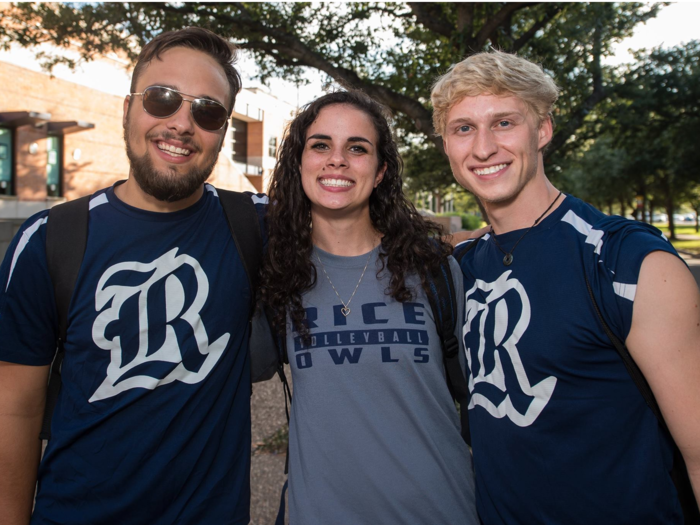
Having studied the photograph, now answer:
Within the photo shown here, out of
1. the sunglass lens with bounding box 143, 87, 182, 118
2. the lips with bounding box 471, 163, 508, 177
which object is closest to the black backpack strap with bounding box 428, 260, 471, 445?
the lips with bounding box 471, 163, 508, 177

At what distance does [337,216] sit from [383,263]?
34 centimetres

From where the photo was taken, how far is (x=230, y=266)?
89.4 inches

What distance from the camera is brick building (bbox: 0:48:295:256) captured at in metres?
16.6

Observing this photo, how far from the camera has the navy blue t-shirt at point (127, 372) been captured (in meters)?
1.97

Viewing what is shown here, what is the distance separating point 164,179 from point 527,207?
5.07ft

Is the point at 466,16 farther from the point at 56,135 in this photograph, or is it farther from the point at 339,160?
the point at 56,135

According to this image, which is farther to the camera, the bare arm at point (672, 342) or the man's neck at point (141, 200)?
the man's neck at point (141, 200)

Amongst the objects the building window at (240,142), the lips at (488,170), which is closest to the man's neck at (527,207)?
the lips at (488,170)

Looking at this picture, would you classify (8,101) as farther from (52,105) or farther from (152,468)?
(152,468)

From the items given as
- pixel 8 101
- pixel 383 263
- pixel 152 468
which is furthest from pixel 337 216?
pixel 8 101

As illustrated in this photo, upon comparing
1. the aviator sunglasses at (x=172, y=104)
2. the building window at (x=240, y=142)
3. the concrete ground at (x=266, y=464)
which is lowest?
the concrete ground at (x=266, y=464)

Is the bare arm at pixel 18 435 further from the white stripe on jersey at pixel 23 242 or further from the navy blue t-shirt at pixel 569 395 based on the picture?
the navy blue t-shirt at pixel 569 395

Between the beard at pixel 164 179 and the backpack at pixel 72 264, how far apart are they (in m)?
0.23

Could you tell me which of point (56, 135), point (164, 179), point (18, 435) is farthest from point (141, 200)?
point (56, 135)
